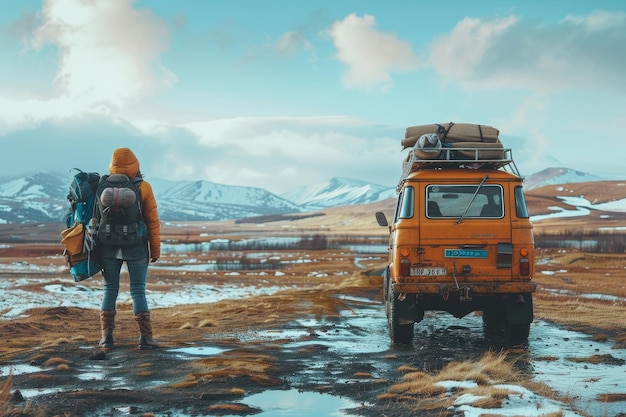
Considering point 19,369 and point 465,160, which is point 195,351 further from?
point 465,160

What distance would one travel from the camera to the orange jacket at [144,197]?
9.04 metres

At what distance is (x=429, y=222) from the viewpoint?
10.1m

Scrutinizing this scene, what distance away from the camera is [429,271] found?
392 inches

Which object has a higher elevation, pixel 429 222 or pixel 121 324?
pixel 429 222

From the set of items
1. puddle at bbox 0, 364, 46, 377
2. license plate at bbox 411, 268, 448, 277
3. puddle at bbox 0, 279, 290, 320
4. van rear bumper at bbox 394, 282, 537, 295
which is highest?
license plate at bbox 411, 268, 448, 277

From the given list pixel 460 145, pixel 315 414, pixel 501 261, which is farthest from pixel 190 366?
pixel 460 145

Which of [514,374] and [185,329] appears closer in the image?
[514,374]

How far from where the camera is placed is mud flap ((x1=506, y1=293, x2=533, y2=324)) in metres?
10.3

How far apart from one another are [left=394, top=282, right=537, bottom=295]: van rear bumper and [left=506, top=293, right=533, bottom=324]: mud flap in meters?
0.40

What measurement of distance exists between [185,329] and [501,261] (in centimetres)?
645

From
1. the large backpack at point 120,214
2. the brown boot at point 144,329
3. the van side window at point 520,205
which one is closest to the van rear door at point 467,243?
the van side window at point 520,205

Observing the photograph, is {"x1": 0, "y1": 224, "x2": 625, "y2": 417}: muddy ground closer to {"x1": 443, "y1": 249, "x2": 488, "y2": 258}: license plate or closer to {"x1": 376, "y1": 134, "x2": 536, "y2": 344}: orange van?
{"x1": 376, "y1": 134, "x2": 536, "y2": 344}: orange van

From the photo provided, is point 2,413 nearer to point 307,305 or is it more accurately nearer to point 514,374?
point 514,374

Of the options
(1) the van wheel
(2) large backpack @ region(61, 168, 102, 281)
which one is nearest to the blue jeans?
(2) large backpack @ region(61, 168, 102, 281)
